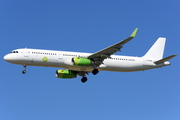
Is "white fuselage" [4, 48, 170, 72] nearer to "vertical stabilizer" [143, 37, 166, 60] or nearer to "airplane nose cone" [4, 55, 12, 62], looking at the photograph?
"airplane nose cone" [4, 55, 12, 62]

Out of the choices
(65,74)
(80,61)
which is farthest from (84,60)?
(65,74)

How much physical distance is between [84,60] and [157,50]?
14.9 metres

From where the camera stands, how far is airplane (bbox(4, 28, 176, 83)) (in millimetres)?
48500

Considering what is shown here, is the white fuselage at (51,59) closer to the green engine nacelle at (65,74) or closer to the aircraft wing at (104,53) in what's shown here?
the aircraft wing at (104,53)

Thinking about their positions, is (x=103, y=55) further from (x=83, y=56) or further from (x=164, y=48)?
(x=164, y=48)

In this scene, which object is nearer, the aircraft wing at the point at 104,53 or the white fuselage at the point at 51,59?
the aircraft wing at the point at 104,53

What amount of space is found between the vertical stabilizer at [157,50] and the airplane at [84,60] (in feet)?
2.24

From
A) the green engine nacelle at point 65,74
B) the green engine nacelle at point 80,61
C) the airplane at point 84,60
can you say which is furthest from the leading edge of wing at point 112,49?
the green engine nacelle at point 65,74

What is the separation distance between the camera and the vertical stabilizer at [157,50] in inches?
2205

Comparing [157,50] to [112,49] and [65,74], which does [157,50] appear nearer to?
[112,49]

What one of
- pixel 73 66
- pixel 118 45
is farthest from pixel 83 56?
pixel 118 45

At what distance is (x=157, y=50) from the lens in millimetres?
57219

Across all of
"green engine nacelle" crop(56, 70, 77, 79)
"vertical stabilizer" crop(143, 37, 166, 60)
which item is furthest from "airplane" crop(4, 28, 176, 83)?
"vertical stabilizer" crop(143, 37, 166, 60)

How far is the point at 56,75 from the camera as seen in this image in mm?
55250
